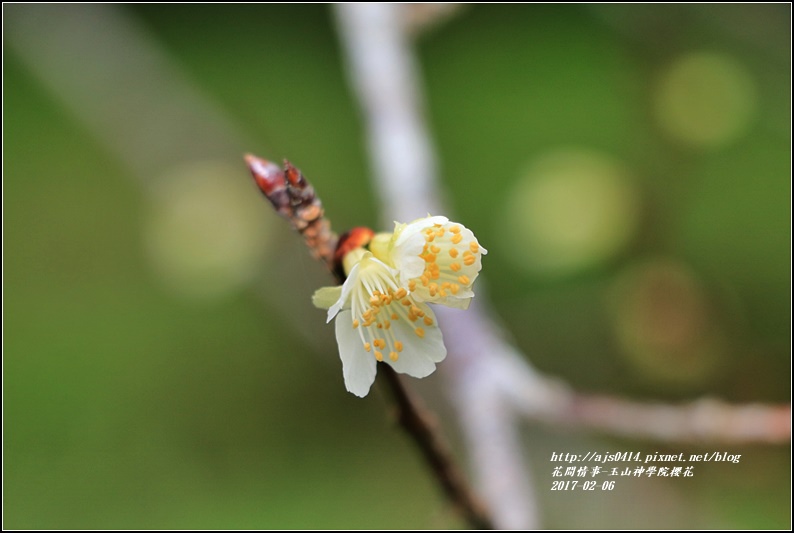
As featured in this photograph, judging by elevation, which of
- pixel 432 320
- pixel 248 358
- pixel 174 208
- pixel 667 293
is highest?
pixel 432 320

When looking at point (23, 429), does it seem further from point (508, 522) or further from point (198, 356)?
point (508, 522)

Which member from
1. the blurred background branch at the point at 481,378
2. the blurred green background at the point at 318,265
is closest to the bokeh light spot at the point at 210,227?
the blurred green background at the point at 318,265

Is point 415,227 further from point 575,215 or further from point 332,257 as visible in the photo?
point 575,215

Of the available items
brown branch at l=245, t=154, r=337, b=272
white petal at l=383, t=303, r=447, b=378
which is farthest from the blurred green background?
brown branch at l=245, t=154, r=337, b=272

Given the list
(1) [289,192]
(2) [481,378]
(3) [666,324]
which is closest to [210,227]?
(2) [481,378]

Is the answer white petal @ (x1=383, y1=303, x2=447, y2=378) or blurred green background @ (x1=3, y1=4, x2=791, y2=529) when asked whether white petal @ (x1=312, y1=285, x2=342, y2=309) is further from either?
blurred green background @ (x1=3, y1=4, x2=791, y2=529)

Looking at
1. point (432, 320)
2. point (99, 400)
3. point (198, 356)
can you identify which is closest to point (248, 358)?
point (198, 356)

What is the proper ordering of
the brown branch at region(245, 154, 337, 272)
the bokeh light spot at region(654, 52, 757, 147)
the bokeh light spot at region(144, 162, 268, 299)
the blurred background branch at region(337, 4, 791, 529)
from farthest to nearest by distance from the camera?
the bokeh light spot at region(144, 162, 268, 299), the bokeh light spot at region(654, 52, 757, 147), the blurred background branch at region(337, 4, 791, 529), the brown branch at region(245, 154, 337, 272)
